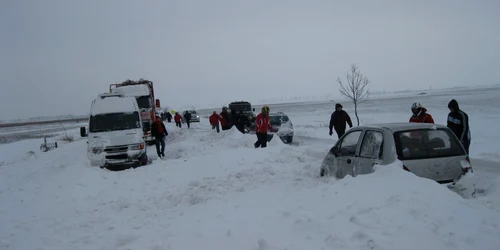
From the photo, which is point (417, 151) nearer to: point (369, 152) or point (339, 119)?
point (369, 152)

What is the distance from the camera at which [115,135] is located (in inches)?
474

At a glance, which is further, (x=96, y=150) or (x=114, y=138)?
(x=114, y=138)

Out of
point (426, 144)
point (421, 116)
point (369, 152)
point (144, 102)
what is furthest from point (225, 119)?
point (426, 144)

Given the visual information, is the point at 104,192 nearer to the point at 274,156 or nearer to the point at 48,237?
the point at 48,237

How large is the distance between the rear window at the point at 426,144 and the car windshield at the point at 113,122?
1002cm

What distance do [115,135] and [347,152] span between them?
28.2ft

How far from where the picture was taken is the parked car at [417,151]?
5.13m

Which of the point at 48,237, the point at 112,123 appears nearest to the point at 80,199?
the point at 48,237

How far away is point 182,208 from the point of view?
6.73 meters

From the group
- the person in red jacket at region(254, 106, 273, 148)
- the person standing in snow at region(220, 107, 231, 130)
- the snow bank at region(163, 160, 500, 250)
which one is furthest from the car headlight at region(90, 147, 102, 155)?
the person standing in snow at region(220, 107, 231, 130)

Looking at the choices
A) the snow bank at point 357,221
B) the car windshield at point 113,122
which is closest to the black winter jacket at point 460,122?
the snow bank at point 357,221

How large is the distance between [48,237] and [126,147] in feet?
21.3

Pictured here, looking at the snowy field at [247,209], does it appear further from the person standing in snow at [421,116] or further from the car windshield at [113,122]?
the car windshield at [113,122]

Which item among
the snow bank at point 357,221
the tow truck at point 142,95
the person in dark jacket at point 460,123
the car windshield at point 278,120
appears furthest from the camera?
the tow truck at point 142,95
